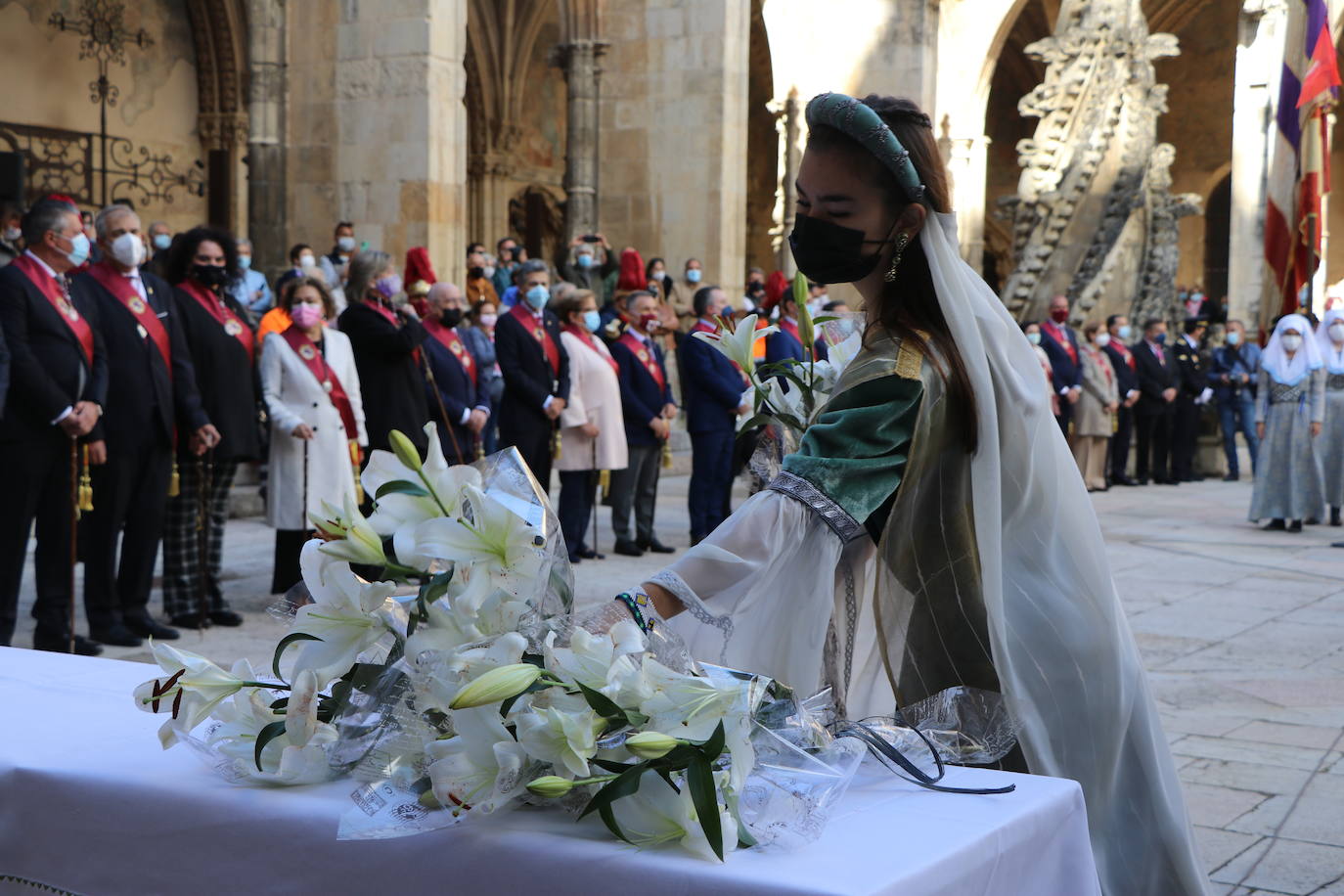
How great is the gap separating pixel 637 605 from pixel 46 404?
4.77 metres

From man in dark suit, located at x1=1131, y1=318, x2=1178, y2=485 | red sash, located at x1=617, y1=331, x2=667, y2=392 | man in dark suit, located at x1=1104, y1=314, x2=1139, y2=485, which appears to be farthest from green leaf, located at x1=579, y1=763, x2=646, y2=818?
man in dark suit, located at x1=1131, y1=318, x2=1178, y2=485

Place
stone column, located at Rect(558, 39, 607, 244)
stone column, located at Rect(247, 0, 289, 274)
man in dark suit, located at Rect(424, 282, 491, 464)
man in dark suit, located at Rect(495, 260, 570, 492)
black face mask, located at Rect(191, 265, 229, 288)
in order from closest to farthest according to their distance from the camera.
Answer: black face mask, located at Rect(191, 265, 229, 288), man in dark suit, located at Rect(424, 282, 491, 464), man in dark suit, located at Rect(495, 260, 570, 492), stone column, located at Rect(247, 0, 289, 274), stone column, located at Rect(558, 39, 607, 244)

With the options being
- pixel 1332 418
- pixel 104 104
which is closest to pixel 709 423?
pixel 1332 418

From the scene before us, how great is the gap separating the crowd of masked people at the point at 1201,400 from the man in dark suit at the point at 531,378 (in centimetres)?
406

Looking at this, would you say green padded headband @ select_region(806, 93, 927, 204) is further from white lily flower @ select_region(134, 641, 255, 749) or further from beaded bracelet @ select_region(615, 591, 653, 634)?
white lily flower @ select_region(134, 641, 255, 749)

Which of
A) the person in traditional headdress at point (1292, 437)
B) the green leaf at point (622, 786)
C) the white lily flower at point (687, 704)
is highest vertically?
the white lily flower at point (687, 704)

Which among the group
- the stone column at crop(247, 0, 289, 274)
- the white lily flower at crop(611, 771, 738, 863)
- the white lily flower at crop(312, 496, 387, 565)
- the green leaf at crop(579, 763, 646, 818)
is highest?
the stone column at crop(247, 0, 289, 274)

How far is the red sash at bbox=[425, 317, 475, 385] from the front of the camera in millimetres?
8961

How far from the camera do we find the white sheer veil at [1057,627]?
219cm

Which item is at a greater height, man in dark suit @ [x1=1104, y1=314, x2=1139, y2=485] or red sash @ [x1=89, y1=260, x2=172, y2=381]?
red sash @ [x1=89, y1=260, x2=172, y2=381]

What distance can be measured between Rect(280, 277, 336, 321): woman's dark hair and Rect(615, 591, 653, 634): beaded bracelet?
5958mm

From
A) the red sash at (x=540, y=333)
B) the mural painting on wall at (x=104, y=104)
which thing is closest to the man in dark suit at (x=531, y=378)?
the red sash at (x=540, y=333)

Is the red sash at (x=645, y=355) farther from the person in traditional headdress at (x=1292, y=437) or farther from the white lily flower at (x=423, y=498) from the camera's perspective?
the white lily flower at (x=423, y=498)

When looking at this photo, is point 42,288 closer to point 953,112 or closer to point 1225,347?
point 1225,347
